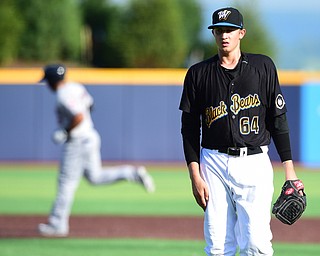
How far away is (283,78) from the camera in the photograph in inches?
909

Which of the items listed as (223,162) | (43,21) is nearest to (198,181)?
(223,162)

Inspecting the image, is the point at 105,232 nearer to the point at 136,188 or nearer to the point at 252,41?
the point at 136,188

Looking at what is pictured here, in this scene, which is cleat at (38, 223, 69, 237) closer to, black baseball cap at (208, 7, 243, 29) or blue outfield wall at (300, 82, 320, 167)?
black baseball cap at (208, 7, 243, 29)

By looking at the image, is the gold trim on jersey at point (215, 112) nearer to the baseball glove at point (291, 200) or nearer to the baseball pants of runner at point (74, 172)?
the baseball glove at point (291, 200)

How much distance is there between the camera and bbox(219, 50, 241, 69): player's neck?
257 inches

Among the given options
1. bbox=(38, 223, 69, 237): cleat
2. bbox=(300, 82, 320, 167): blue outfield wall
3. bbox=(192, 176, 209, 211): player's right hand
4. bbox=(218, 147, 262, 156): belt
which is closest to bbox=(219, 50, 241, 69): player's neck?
bbox=(218, 147, 262, 156): belt

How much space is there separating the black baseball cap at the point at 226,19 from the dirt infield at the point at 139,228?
424 centimetres

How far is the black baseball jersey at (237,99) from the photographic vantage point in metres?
6.50

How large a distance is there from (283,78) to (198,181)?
1694cm

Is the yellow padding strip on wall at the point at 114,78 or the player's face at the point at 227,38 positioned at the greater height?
the player's face at the point at 227,38

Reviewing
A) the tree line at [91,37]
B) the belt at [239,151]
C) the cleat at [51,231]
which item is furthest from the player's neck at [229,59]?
the tree line at [91,37]

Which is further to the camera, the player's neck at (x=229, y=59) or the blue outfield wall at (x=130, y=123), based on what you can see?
the blue outfield wall at (x=130, y=123)

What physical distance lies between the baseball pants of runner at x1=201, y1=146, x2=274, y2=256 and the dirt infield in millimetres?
3811

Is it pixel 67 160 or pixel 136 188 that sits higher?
pixel 67 160
